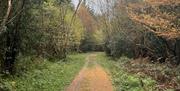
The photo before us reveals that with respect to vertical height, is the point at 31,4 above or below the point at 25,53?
above

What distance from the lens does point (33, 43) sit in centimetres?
2323

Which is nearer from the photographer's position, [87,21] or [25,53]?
[25,53]

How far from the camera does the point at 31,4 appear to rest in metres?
20.5

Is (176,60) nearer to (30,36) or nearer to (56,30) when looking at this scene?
(30,36)

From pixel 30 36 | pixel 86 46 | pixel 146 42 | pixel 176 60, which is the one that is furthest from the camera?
pixel 86 46

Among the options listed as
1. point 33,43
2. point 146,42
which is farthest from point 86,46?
point 33,43

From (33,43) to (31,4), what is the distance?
3550 mm

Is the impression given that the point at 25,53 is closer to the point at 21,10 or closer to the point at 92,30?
the point at 21,10

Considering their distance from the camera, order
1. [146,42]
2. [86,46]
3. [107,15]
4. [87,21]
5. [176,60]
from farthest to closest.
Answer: [87,21], [86,46], [107,15], [146,42], [176,60]

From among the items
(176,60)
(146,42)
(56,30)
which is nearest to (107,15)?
(56,30)

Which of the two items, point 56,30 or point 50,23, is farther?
point 56,30

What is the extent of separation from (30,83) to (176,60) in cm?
1571

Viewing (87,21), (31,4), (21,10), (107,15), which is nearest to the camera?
(21,10)

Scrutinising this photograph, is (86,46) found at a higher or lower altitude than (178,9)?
lower
